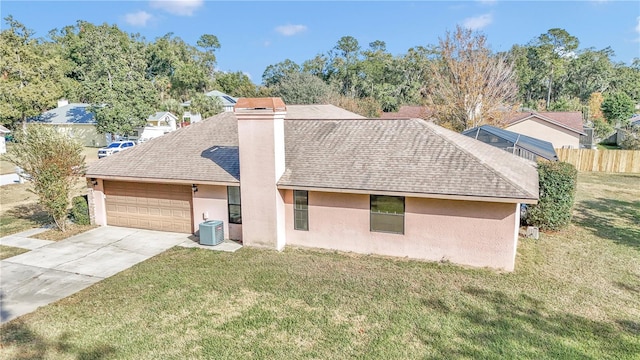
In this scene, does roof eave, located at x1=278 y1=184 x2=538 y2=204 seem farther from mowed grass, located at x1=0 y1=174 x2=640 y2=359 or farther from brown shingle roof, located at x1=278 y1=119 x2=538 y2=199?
mowed grass, located at x1=0 y1=174 x2=640 y2=359

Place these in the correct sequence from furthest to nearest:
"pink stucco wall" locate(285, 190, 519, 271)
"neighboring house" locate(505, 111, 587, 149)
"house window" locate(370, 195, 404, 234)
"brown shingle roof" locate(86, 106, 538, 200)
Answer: "neighboring house" locate(505, 111, 587, 149) → "house window" locate(370, 195, 404, 234) → "brown shingle roof" locate(86, 106, 538, 200) → "pink stucco wall" locate(285, 190, 519, 271)

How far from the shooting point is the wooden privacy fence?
28.8m

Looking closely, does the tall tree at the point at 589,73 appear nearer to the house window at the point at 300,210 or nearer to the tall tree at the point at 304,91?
the tall tree at the point at 304,91

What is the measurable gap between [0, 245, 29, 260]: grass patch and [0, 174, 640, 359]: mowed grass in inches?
177

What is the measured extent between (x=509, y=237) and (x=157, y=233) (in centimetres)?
1191

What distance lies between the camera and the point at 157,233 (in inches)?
571

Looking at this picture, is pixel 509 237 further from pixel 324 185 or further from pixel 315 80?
pixel 315 80

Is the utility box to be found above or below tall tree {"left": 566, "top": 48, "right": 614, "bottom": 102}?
below

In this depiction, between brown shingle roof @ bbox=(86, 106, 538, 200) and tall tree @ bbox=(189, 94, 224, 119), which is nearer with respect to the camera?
brown shingle roof @ bbox=(86, 106, 538, 200)

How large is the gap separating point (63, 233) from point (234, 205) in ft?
21.5

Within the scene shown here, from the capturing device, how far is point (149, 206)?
48.9 ft

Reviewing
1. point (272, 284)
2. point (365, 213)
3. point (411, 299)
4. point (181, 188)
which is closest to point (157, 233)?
point (181, 188)

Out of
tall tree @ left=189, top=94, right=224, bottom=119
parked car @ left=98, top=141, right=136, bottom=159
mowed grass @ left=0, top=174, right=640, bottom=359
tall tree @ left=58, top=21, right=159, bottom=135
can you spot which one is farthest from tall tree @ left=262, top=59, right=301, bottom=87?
mowed grass @ left=0, top=174, right=640, bottom=359

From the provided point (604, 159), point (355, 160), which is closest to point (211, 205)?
point (355, 160)
